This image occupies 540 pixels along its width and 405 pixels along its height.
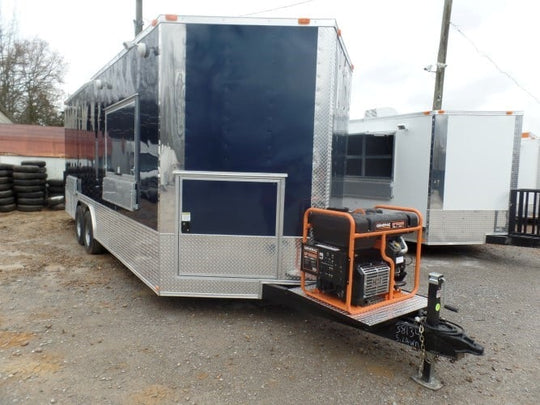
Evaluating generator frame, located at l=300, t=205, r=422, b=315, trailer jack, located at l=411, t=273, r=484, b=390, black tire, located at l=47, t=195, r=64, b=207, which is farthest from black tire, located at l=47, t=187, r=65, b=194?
trailer jack, located at l=411, t=273, r=484, b=390

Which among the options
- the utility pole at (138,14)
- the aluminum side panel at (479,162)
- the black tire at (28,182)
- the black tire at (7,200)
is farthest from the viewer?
the black tire at (28,182)

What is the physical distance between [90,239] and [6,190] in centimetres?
645

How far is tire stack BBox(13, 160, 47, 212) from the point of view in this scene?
11.8 metres

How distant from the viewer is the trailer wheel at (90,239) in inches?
273

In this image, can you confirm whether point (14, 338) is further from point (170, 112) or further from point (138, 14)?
point (138, 14)

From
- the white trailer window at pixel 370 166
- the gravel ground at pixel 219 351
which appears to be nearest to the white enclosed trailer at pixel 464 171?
the white trailer window at pixel 370 166

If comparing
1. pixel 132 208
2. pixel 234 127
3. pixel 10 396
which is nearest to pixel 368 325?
pixel 234 127

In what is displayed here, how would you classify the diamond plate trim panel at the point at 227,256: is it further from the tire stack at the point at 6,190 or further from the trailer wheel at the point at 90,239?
the tire stack at the point at 6,190

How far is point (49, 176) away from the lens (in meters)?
13.9

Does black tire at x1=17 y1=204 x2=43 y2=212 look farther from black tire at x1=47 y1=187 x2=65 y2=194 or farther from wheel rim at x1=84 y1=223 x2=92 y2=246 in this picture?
wheel rim at x1=84 y1=223 x2=92 y2=246

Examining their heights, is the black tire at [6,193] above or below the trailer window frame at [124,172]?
below

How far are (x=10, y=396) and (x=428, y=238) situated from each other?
6300 mm

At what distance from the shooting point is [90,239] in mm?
7000

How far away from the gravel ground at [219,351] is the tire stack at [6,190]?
6848mm
